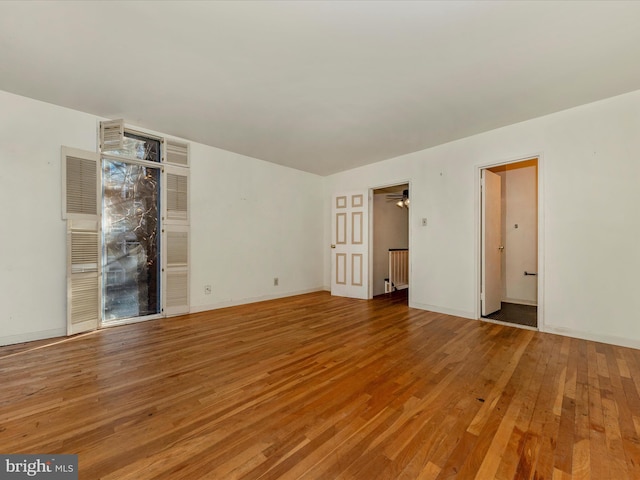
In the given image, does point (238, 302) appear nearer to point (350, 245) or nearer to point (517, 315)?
point (350, 245)

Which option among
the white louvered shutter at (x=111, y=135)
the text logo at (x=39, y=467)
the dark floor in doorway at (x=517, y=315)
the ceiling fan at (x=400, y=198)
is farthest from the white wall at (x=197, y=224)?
the dark floor in doorway at (x=517, y=315)

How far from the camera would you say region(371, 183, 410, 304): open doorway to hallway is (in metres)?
5.83

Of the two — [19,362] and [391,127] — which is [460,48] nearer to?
[391,127]

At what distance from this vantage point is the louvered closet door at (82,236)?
3191 mm

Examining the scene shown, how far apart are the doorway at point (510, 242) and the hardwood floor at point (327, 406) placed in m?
1.11

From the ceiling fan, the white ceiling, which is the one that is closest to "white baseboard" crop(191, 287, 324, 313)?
the white ceiling

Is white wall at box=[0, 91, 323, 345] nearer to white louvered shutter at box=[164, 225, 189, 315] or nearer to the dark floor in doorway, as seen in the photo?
white louvered shutter at box=[164, 225, 189, 315]

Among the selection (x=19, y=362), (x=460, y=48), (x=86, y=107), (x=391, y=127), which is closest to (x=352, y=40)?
(x=460, y=48)

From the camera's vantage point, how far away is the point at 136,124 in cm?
365

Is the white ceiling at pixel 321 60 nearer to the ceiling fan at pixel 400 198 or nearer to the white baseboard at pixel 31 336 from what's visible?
the ceiling fan at pixel 400 198

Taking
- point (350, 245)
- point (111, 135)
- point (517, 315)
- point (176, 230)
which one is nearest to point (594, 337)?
point (517, 315)

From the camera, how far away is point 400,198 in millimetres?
6191

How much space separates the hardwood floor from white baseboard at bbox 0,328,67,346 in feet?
0.67

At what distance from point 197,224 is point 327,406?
11.4ft
